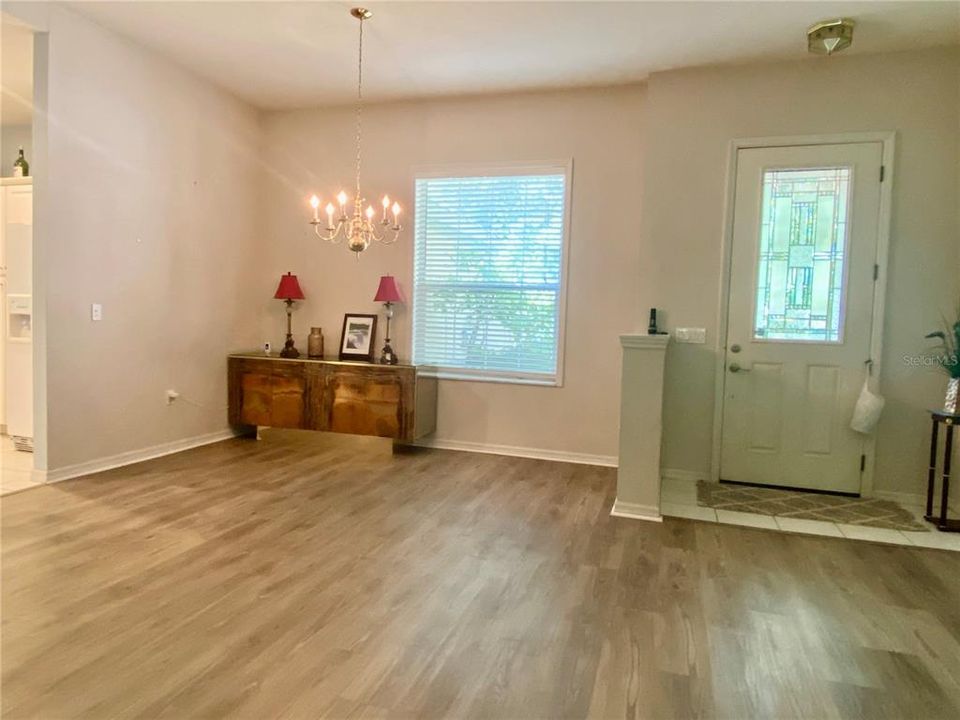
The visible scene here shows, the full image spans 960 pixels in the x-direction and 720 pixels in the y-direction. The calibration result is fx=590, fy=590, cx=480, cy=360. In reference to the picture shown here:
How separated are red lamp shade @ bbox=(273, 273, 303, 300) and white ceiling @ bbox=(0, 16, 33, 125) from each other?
2.32m

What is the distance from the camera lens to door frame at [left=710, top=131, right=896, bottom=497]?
154 inches

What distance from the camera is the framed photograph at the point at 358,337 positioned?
17.2 feet

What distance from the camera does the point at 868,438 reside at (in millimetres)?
4004

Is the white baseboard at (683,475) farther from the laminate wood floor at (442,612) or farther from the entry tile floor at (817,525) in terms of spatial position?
the laminate wood floor at (442,612)

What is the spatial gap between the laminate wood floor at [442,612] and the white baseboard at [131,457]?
13 centimetres

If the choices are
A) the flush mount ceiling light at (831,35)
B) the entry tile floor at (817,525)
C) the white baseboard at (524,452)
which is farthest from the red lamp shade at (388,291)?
the flush mount ceiling light at (831,35)

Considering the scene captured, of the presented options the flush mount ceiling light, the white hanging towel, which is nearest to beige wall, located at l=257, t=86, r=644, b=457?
the flush mount ceiling light

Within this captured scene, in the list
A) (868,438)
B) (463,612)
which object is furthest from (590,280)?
(463,612)

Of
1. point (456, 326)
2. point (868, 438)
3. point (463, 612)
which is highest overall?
point (456, 326)

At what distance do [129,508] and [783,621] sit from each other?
11.1 feet

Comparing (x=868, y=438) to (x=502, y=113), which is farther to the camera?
(x=502, y=113)

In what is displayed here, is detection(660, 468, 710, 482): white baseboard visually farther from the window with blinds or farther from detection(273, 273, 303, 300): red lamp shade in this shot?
detection(273, 273, 303, 300): red lamp shade

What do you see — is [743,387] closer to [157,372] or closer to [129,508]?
[129,508]

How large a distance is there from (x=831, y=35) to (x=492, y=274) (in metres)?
2.78
